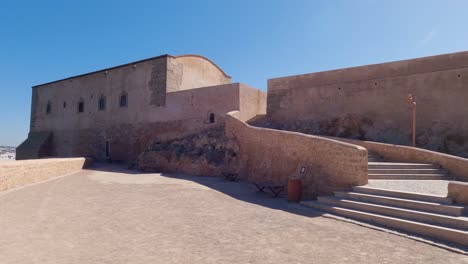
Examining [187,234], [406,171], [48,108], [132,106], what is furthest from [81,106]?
[406,171]

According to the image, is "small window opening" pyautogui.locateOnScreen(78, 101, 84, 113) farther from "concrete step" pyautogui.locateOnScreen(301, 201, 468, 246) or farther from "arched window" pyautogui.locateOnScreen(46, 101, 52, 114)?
"concrete step" pyautogui.locateOnScreen(301, 201, 468, 246)

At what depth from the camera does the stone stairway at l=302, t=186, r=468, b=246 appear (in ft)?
14.7

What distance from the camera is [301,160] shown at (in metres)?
8.20

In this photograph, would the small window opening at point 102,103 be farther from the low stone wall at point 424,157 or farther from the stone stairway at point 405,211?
the stone stairway at point 405,211

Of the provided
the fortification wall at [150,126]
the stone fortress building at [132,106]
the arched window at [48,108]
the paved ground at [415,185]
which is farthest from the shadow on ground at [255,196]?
the arched window at [48,108]

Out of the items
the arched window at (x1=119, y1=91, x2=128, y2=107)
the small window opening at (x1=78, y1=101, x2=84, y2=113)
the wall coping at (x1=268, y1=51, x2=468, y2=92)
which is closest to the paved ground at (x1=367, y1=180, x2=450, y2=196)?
the wall coping at (x1=268, y1=51, x2=468, y2=92)

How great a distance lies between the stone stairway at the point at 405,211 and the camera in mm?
4469

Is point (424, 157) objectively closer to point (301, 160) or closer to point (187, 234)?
point (301, 160)

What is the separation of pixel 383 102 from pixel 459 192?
7.62 m

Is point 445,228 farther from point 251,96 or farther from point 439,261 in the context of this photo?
point 251,96

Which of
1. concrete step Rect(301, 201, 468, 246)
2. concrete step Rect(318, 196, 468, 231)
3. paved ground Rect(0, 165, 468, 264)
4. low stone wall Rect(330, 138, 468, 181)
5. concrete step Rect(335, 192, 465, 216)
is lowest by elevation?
paved ground Rect(0, 165, 468, 264)

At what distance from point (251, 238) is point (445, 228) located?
2.99m

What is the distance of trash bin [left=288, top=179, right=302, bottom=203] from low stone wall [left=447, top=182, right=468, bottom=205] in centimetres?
316

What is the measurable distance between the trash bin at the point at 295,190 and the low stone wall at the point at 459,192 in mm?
3156
